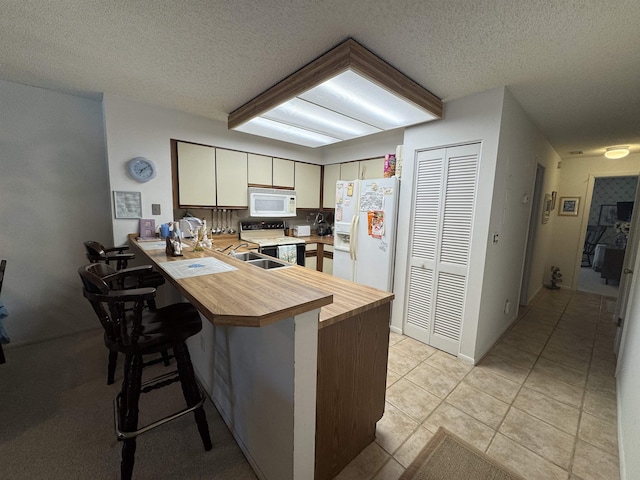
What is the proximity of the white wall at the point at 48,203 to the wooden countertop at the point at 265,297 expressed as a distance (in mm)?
1724

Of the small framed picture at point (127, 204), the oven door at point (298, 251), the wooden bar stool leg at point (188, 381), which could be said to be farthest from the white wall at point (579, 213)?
the small framed picture at point (127, 204)

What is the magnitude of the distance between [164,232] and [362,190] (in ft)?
7.34

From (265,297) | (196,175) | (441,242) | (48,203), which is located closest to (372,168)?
(441,242)

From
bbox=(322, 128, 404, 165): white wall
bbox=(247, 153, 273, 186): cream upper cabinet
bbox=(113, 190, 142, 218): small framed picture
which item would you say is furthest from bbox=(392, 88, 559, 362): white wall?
bbox=(113, 190, 142, 218): small framed picture

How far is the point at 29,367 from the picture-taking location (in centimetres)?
221

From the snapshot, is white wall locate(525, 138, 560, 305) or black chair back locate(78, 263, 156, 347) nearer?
black chair back locate(78, 263, 156, 347)

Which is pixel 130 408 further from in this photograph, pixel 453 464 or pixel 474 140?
pixel 474 140

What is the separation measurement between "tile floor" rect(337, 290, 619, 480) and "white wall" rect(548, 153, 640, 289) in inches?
85.2

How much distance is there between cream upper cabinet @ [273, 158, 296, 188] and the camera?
151 inches

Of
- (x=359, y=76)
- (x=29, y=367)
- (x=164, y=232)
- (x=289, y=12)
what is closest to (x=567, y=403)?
(x=359, y=76)

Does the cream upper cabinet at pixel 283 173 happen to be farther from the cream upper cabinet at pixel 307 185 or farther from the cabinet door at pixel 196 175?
the cabinet door at pixel 196 175

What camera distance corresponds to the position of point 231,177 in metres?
3.38

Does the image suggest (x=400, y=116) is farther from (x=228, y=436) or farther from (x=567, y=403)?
(x=228, y=436)

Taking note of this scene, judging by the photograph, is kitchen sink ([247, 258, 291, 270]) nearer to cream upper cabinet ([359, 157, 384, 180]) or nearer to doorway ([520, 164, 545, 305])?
cream upper cabinet ([359, 157, 384, 180])
